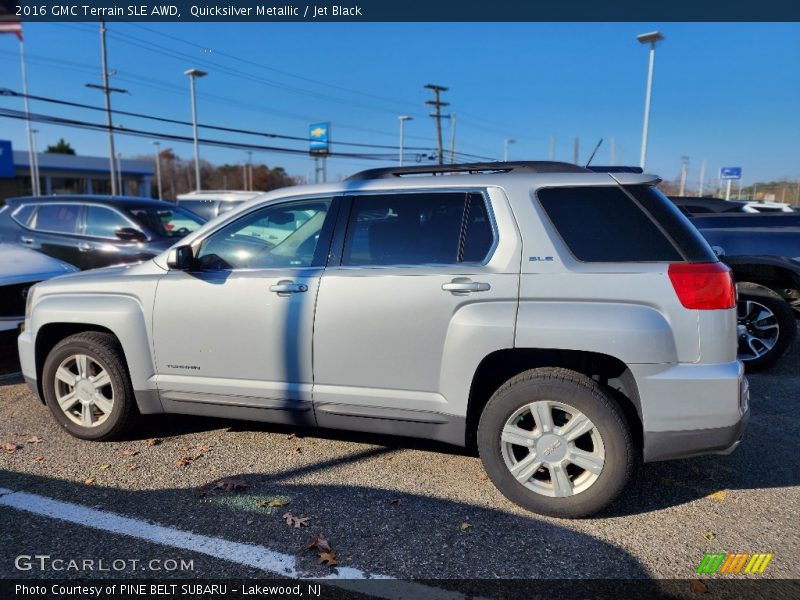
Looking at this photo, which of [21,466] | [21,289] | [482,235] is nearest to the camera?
[482,235]

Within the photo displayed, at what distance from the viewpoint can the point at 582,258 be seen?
10.4ft

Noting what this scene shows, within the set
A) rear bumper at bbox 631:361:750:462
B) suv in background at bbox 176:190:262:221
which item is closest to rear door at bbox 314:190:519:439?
rear bumper at bbox 631:361:750:462

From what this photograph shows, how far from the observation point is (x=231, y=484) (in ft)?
11.9

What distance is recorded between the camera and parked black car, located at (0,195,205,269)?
8422 millimetres

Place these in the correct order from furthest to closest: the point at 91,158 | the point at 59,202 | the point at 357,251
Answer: the point at 91,158 → the point at 59,202 → the point at 357,251

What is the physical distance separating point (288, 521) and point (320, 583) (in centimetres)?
56

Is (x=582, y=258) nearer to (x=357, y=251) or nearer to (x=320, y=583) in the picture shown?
(x=357, y=251)

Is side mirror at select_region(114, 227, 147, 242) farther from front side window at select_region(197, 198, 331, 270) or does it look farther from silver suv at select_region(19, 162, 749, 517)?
front side window at select_region(197, 198, 331, 270)

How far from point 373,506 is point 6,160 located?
2147 inches

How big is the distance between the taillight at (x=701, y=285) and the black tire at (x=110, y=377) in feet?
11.7

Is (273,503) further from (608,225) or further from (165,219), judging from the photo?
(165,219)

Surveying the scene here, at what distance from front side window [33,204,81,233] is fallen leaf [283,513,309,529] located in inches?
286

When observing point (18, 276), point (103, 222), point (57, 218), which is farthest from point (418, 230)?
point (57, 218)

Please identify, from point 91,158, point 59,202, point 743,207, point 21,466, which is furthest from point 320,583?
point 91,158
